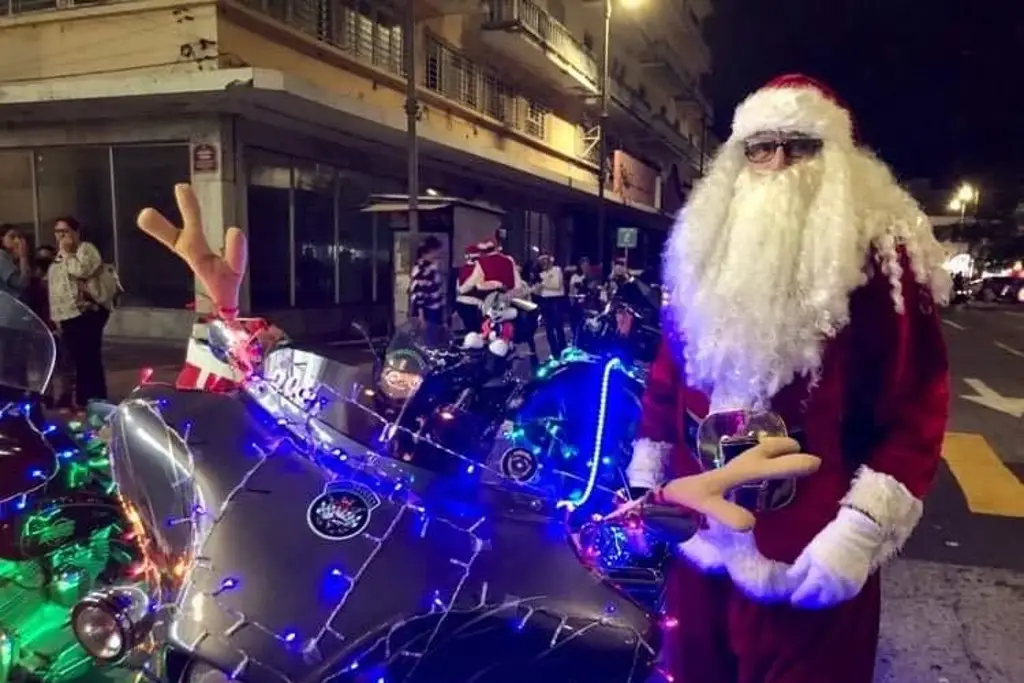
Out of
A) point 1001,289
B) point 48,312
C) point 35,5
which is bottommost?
point 1001,289

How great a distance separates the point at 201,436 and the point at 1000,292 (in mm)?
45486

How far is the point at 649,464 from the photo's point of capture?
2.10 m

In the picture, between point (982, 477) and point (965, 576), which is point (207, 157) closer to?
point (982, 477)

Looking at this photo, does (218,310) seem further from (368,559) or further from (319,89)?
(319,89)

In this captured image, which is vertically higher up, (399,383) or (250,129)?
(250,129)

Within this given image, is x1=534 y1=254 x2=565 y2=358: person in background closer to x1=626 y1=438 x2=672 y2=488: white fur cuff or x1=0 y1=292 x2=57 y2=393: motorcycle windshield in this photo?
x1=0 y1=292 x2=57 y2=393: motorcycle windshield

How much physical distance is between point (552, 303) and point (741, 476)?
11884mm

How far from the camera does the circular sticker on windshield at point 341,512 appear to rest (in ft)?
5.63

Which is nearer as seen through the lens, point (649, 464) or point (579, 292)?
point (649, 464)

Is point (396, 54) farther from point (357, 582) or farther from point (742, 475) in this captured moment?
point (742, 475)

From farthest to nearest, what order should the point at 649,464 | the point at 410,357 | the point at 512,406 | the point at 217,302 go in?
the point at 512,406 < the point at 410,357 < the point at 217,302 < the point at 649,464

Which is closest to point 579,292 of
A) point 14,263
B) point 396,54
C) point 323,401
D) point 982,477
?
point 396,54

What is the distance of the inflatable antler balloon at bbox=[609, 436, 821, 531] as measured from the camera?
4.97 feet

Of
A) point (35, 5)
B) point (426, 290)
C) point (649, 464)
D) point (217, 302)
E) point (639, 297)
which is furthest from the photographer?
point (35, 5)
